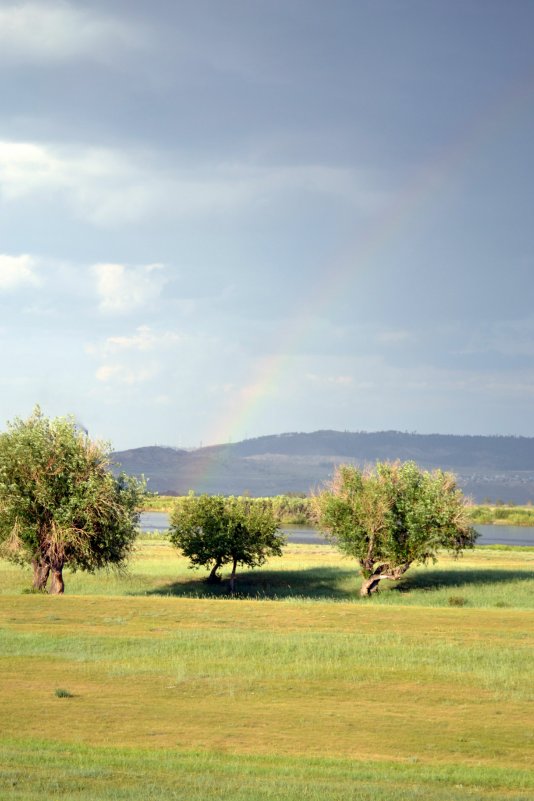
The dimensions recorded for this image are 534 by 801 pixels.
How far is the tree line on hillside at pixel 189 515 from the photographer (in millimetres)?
53781

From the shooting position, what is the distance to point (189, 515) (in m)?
69.9

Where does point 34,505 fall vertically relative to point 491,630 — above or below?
above

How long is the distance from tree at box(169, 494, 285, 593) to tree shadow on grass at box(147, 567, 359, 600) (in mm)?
1183

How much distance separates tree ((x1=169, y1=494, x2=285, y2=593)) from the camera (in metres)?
67.5

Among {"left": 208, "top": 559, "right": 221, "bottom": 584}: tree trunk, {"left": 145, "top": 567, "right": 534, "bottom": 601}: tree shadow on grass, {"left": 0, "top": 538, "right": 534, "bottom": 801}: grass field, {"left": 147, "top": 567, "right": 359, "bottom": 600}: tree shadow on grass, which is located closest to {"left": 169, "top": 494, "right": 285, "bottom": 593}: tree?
{"left": 208, "top": 559, "right": 221, "bottom": 584}: tree trunk

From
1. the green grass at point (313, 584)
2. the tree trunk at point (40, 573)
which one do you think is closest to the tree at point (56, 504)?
the tree trunk at point (40, 573)

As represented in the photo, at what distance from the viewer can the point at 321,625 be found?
130ft

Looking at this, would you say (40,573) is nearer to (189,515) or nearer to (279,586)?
(189,515)

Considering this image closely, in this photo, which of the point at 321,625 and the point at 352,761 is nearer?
the point at 352,761

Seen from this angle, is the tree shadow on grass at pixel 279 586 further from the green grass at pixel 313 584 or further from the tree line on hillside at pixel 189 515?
the tree line on hillside at pixel 189 515

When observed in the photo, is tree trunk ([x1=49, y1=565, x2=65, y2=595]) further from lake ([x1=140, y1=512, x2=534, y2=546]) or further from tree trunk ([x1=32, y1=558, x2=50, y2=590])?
lake ([x1=140, y1=512, x2=534, y2=546])

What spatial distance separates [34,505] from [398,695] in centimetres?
3223

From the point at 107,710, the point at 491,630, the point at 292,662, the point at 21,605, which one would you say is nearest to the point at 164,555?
the point at 21,605

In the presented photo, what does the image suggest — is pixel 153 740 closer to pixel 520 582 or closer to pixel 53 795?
pixel 53 795
